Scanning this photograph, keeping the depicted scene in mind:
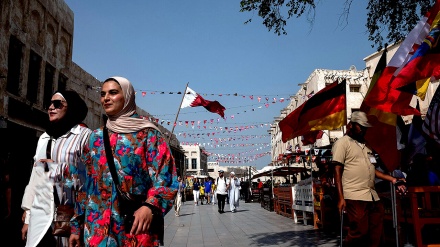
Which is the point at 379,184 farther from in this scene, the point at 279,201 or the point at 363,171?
the point at 279,201

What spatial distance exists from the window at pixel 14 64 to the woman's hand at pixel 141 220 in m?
13.3

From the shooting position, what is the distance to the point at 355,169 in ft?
15.7

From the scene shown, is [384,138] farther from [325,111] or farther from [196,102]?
[196,102]

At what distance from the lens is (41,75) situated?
Answer: 1588 cm

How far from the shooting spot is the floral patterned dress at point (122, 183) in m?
2.29

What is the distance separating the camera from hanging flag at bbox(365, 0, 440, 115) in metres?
4.54

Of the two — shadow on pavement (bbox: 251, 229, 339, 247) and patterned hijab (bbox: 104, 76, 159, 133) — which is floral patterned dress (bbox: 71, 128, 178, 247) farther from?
shadow on pavement (bbox: 251, 229, 339, 247)

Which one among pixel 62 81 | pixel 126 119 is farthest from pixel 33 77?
pixel 126 119

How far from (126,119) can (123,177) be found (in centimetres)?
38

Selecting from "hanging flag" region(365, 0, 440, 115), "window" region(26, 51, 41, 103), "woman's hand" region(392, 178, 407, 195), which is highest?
"window" region(26, 51, 41, 103)

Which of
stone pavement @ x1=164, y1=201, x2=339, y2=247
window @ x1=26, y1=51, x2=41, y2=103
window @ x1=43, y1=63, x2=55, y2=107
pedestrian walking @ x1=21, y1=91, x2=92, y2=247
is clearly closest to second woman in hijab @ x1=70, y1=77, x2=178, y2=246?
pedestrian walking @ x1=21, y1=91, x2=92, y2=247

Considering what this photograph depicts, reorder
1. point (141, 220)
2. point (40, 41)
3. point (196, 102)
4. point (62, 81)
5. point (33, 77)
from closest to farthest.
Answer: point (141, 220) → point (33, 77) → point (40, 41) → point (196, 102) → point (62, 81)

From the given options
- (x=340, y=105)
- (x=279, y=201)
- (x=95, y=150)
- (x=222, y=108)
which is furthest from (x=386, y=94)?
(x=222, y=108)

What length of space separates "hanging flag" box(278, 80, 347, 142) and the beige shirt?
3717 millimetres
